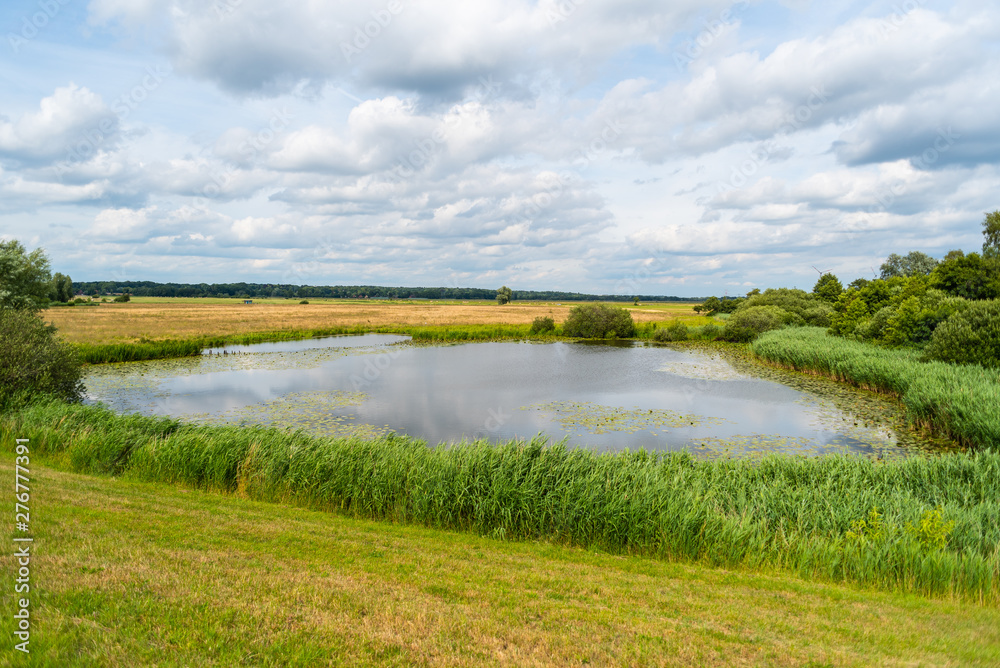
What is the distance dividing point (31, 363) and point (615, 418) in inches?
737

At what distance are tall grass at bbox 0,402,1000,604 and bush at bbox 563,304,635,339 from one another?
3833cm

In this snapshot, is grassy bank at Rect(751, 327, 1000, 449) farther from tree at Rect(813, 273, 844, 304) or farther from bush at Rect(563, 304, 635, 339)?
tree at Rect(813, 273, 844, 304)

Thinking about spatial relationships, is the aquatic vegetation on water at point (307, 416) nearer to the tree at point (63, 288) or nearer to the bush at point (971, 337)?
the bush at point (971, 337)

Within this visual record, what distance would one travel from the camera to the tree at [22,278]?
65.8ft

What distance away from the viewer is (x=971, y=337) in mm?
19469

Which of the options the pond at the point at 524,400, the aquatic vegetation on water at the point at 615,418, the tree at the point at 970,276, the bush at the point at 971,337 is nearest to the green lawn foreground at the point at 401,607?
the pond at the point at 524,400

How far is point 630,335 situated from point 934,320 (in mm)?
26825

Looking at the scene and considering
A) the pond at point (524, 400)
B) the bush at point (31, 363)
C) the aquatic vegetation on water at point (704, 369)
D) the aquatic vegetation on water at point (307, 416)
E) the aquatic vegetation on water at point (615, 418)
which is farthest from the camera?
the aquatic vegetation on water at point (704, 369)

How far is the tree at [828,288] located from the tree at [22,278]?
74819 mm

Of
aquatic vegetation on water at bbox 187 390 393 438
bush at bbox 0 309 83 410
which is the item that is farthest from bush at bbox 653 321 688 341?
bush at bbox 0 309 83 410

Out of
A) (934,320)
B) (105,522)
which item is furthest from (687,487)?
(934,320)

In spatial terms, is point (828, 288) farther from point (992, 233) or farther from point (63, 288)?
point (63, 288)

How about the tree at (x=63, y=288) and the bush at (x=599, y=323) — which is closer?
the bush at (x=599, y=323)

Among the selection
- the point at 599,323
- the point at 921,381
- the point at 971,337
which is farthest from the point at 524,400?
the point at 599,323
